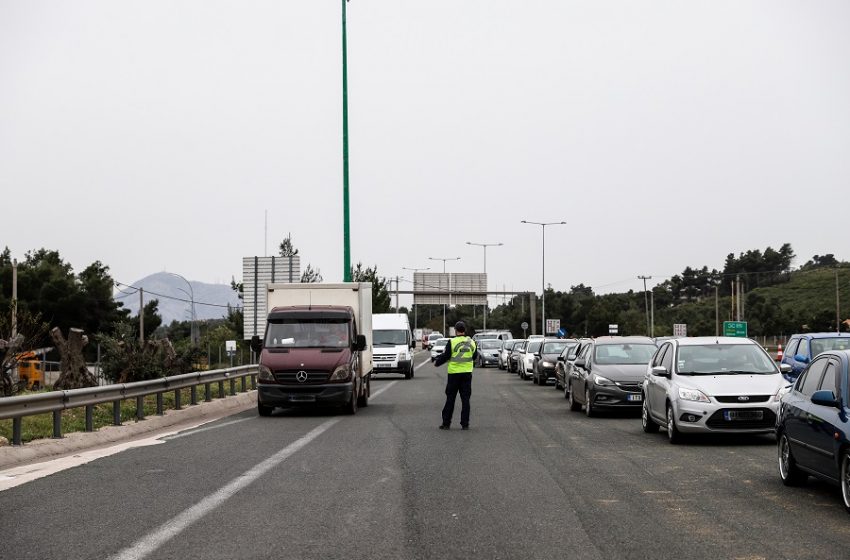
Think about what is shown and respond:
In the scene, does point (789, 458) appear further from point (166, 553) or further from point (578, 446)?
point (166, 553)

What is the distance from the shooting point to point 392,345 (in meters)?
44.5

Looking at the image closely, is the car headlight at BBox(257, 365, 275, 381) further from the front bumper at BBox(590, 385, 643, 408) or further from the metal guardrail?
the front bumper at BBox(590, 385, 643, 408)

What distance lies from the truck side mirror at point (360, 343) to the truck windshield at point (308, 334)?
195mm

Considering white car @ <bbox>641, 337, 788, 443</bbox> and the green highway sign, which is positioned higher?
the green highway sign

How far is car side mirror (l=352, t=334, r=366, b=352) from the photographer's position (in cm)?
2320

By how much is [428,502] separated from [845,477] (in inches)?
137

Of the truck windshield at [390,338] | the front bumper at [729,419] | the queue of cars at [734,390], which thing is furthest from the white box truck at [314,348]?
the truck windshield at [390,338]

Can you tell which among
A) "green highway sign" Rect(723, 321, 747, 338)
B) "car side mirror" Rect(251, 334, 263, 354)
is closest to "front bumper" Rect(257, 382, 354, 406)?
"car side mirror" Rect(251, 334, 263, 354)

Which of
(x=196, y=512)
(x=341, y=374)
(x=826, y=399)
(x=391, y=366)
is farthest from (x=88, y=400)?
(x=391, y=366)

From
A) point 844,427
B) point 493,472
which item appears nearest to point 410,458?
point 493,472

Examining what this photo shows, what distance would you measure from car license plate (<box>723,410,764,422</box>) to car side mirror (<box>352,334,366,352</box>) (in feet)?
31.0

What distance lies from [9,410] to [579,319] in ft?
399

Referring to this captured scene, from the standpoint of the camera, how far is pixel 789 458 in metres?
11.0

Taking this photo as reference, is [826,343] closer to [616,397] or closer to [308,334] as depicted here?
[616,397]
